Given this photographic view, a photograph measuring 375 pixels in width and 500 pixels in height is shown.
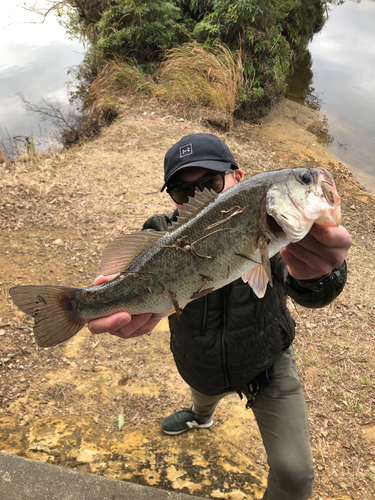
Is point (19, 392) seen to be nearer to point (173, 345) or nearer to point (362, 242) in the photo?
point (173, 345)

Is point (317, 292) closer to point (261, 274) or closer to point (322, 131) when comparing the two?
point (261, 274)

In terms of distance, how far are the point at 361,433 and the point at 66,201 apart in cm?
584

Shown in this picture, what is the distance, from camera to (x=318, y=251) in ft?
5.79

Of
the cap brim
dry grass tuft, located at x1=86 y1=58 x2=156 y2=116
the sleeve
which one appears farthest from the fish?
dry grass tuft, located at x1=86 y1=58 x2=156 y2=116

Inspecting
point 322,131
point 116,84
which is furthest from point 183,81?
point 322,131

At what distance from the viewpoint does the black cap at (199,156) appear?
8.13 feet

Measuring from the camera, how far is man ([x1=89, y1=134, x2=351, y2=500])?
2211 mm

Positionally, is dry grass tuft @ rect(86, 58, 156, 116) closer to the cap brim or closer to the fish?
the cap brim

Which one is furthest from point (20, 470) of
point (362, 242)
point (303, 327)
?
point (362, 242)

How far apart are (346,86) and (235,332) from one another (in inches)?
629

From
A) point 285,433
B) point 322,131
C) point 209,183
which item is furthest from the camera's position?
point 322,131

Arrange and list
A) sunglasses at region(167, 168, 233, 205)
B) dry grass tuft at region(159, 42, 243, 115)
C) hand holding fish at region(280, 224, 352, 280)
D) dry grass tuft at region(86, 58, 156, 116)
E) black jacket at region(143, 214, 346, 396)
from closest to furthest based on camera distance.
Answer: hand holding fish at region(280, 224, 352, 280), black jacket at region(143, 214, 346, 396), sunglasses at region(167, 168, 233, 205), dry grass tuft at region(159, 42, 243, 115), dry grass tuft at region(86, 58, 156, 116)

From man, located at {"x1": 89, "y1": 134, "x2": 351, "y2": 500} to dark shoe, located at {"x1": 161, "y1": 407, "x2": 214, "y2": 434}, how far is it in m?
0.62

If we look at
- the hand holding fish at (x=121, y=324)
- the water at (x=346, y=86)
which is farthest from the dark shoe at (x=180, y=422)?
the water at (x=346, y=86)
